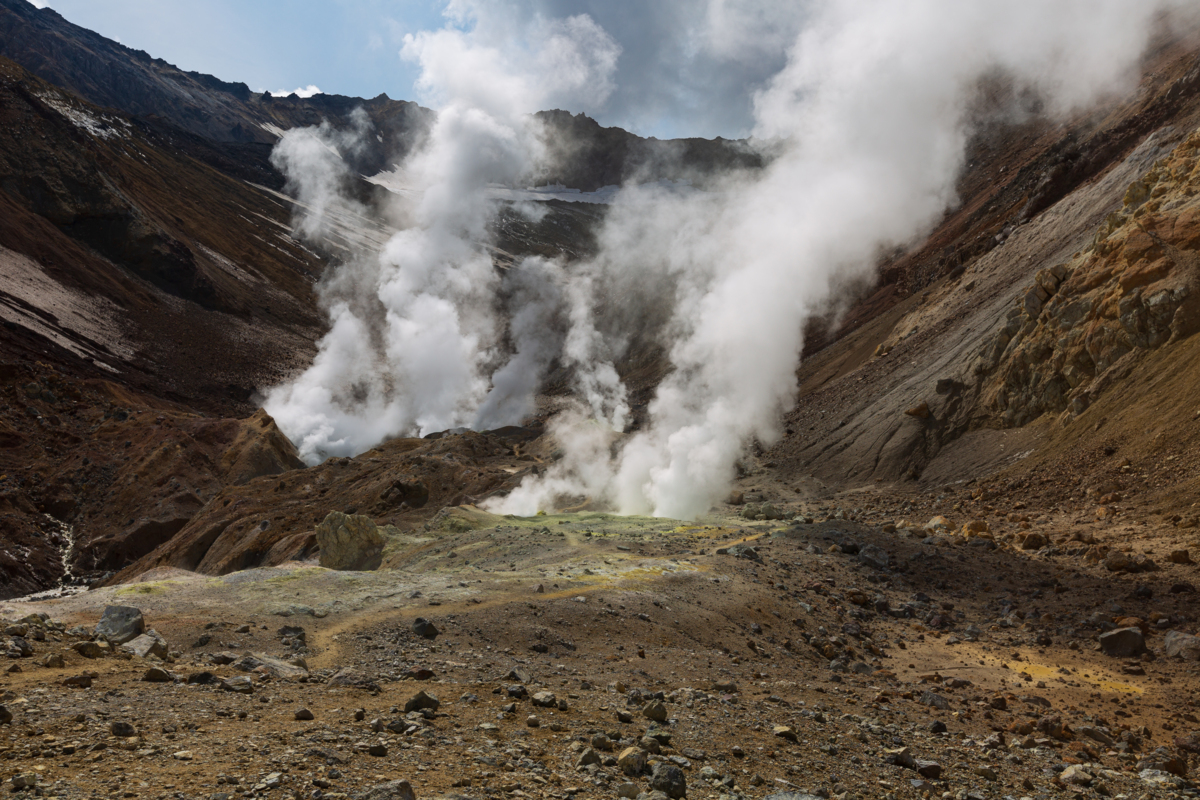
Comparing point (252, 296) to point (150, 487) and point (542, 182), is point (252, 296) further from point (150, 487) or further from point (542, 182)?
point (542, 182)

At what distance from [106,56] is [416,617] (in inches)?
8049

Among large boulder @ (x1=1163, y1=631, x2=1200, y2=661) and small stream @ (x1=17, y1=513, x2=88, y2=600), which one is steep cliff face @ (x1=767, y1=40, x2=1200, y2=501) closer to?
large boulder @ (x1=1163, y1=631, x2=1200, y2=661)

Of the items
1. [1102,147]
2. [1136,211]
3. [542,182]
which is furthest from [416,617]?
[542,182]

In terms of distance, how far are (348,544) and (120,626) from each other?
12.7 meters

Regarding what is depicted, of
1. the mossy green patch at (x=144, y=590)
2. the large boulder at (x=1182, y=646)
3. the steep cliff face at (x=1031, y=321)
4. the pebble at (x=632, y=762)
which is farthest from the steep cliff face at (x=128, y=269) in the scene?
the large boulder at (x=1182, y=646)

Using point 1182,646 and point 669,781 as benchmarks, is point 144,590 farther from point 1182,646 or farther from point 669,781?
point 1182,646

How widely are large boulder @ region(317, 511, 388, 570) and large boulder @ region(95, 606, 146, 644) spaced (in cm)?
1208

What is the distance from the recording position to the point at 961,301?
3372 centimetres

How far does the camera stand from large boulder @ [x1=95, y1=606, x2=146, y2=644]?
Result: 345 inches

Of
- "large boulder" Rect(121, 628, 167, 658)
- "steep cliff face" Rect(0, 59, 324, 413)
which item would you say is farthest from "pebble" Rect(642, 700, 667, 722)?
"steep cliff face" Rect(0, 59, 324, 413)

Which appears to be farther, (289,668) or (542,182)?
(542,182)

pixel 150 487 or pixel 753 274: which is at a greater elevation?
pixel 753 274

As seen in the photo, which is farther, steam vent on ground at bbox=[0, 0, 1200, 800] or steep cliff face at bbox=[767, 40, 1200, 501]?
steep cliff face at bbox=[767, 40, 1200, 501]

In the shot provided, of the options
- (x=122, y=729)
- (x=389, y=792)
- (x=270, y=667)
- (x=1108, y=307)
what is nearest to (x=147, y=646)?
(x=270, y=667)
